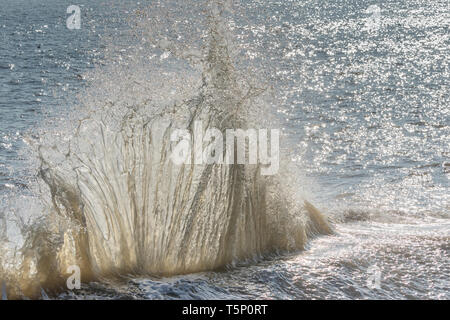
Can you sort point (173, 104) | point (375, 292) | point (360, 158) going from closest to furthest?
1. point (375, 292)
2. point (173, 104)
3. point (360, 158)

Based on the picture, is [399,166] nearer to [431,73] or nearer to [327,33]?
[431,73]

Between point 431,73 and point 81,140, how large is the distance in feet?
80.9

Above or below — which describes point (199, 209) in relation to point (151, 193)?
below

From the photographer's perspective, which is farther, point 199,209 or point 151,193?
point 199,209

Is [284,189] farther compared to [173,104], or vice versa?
[284,189]

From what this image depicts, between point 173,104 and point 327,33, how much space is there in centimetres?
4107

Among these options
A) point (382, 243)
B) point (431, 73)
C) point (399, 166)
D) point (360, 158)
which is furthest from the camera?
point (431, 73)

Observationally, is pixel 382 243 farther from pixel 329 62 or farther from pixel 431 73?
pixel 329 62

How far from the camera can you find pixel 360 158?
557 inches

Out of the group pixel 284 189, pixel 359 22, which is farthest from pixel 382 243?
pixel 359 22

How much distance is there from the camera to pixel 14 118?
15984 mm

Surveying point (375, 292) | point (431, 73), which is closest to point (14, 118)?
point (375, 292)

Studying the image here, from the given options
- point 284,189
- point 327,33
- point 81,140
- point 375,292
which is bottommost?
point 375,292
